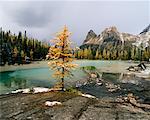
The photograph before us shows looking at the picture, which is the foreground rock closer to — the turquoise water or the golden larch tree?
the golden larch tree

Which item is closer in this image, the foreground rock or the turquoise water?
the foreground rock

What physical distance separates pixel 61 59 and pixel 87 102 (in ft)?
34.0

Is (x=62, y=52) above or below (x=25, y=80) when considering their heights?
above

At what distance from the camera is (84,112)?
22.4 m

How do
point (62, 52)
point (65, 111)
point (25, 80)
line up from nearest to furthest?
point (65, 111), point (62, 52), point (25, 80)

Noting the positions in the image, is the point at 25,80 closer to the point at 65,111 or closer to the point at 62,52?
the point at 62,52

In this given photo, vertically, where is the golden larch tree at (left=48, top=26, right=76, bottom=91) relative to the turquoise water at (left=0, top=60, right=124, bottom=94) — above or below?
above

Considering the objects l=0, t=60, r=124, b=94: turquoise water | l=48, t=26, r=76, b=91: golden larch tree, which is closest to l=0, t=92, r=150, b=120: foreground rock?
l=48, t=26, r=76, b=91: golden larch tree

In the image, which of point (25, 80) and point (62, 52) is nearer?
point (62, 52)

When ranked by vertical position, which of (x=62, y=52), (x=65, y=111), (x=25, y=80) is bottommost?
(x=25, y=80)

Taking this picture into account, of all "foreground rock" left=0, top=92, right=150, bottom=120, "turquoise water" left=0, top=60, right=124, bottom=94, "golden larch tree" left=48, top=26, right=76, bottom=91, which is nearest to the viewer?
"foreground rock" left=0, top=92, right=150, bottom=120

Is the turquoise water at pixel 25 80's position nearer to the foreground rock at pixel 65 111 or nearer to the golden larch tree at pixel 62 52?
the golden larch tree at pixel 62 52

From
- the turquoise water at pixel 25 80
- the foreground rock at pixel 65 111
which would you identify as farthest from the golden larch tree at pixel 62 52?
the turquoise water at pixel 25 80

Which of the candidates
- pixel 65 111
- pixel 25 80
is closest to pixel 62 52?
pixel 65 111
